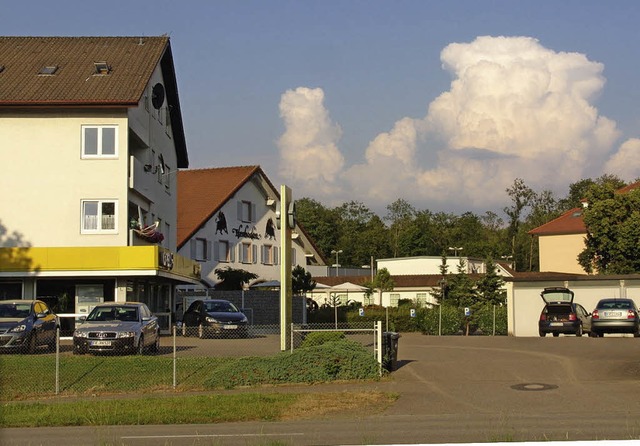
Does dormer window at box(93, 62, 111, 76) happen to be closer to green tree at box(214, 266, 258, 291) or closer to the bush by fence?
the bush by fence

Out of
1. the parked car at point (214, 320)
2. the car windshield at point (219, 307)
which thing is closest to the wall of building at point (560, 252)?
the car windshield at point (219, 307)

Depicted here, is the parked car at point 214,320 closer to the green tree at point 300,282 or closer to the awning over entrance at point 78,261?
the awning over entrance at point 78,261

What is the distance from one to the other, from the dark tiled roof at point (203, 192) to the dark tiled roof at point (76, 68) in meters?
16.7

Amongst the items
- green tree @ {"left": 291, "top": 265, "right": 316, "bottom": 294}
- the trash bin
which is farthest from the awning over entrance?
green tree @ {"left": 291, "top": 265, "right": 316, "bottom": 294}

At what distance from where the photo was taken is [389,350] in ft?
79.9

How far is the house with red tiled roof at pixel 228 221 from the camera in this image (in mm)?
61469

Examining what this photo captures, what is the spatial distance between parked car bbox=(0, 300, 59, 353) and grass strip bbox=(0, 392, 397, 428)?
24.4 feet

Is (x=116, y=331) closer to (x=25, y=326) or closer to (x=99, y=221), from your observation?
(x=25, y=326)

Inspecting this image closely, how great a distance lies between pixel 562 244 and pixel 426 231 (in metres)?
38.3

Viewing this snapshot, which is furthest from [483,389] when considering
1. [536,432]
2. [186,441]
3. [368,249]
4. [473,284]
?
[368,249]

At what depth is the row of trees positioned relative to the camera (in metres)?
117

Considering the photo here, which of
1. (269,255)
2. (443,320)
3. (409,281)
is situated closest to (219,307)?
(443,320)

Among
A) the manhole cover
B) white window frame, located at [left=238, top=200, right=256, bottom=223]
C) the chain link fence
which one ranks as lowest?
the manhole cover

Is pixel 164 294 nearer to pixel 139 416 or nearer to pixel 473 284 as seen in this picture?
pixel 473 284
